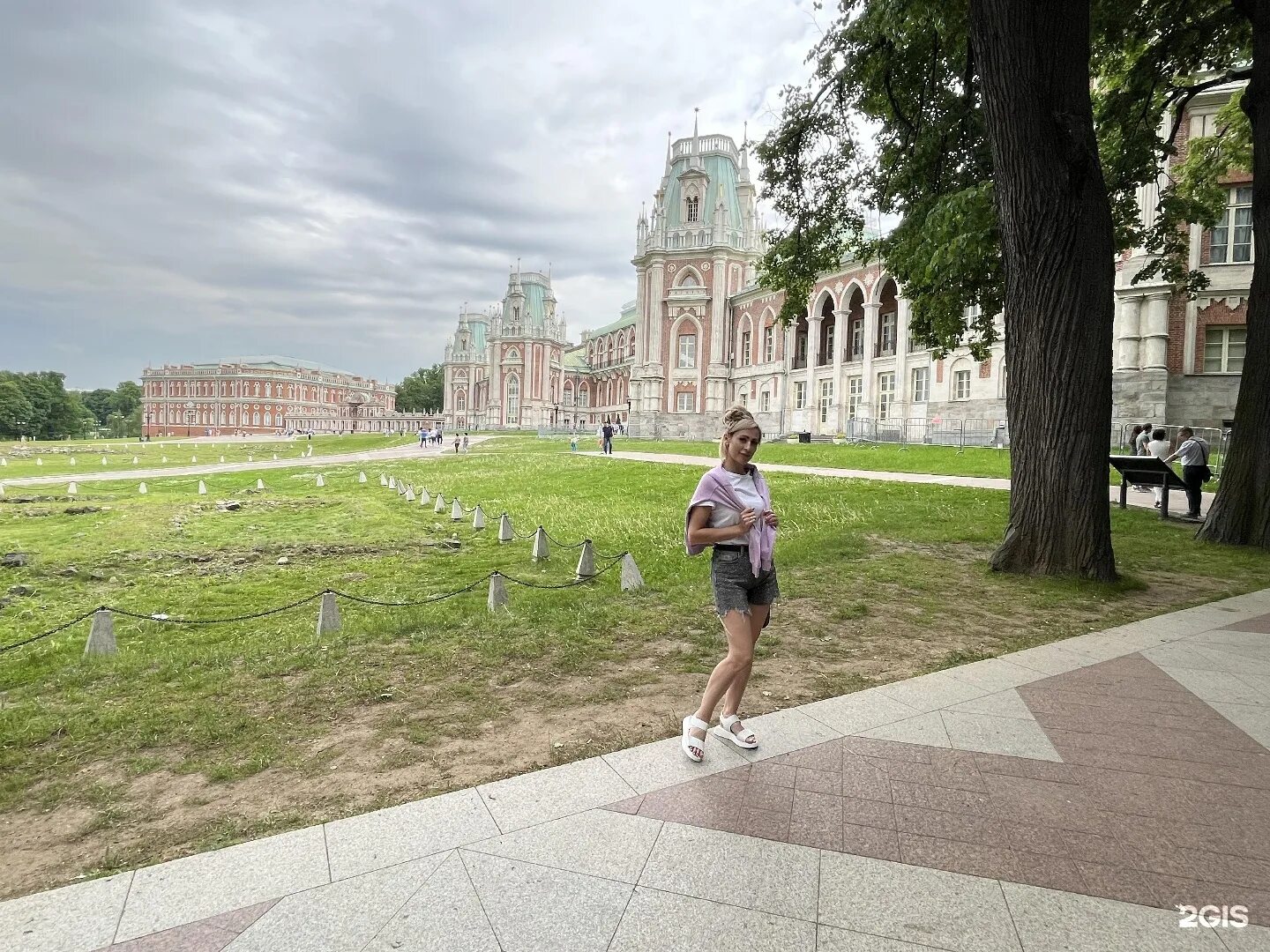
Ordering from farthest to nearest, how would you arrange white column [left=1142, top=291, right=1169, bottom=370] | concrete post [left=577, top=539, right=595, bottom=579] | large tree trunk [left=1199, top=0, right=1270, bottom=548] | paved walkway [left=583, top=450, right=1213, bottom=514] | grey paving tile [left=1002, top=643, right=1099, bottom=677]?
white column [left=1142, top=291, right=1169, bottom=370], paved walkway [left=583, top=450, right=1213, bottom=514], large tree trunk [left=1199, top=0, right=1270, bottom=548], concrete post [left=577, top=539, right=595, bottom=579], grey paving tile [left=1002, top=643, right=1099, bottom=677]

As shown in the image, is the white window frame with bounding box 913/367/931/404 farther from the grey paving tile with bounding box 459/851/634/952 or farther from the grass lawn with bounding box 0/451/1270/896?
the grey paving tile with bounding box 459/851/634/952

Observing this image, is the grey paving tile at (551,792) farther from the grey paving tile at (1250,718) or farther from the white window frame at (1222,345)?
the white window frame at (1222,345)

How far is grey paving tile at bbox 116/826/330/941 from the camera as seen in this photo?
244 centimetres

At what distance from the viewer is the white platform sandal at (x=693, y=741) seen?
359 centimetres

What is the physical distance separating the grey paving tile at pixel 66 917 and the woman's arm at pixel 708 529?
2.75 metres

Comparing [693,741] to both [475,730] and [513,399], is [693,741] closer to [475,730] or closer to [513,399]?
[475,730]

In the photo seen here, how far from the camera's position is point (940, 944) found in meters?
2.30

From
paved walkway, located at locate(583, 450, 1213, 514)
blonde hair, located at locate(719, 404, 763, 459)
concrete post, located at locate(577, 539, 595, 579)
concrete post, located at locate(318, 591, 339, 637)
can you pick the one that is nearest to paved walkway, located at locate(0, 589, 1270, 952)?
blonde hair, located at locate(719, 404, 763, 459)

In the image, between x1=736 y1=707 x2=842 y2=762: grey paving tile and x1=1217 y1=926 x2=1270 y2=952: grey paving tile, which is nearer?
x1=1217 y1=926 x2=1270 y2=952: grey paving tile

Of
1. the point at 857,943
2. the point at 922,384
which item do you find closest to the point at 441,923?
the point at 857,943

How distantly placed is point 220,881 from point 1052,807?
3628mm

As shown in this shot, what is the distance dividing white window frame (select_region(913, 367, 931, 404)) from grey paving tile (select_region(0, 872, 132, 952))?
42330mm

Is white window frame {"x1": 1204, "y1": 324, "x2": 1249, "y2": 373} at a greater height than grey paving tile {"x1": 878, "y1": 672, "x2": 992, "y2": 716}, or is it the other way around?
white window frame {"x1": 1204, "y1": 324, "x2": 1249, "y2": 373}

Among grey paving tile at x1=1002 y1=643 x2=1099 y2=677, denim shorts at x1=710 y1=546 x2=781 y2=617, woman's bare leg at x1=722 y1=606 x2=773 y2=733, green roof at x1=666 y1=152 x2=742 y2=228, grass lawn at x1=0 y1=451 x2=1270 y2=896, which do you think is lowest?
grass lawn at x1=0 y1=451 x2=1270 y2=896
